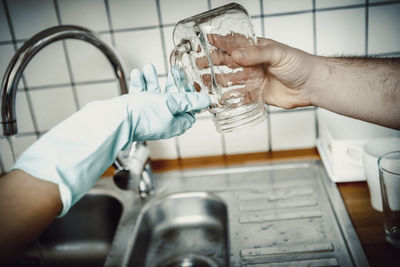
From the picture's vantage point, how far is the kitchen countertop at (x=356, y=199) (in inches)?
31.4

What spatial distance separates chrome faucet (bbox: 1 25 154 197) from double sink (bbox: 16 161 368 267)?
0.13 m

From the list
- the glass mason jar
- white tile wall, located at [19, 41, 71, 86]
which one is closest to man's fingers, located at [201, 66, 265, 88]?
the glass mason jar

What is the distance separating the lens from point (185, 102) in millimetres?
729

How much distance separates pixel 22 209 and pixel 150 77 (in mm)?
379

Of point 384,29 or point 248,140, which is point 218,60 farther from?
point 384,29

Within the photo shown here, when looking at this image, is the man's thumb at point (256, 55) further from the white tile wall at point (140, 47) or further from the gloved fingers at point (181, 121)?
the white tile wall at point (140, 47)

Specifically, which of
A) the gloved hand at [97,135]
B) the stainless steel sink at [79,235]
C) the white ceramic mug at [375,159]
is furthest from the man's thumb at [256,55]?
the stainless steel sink at [79,235]

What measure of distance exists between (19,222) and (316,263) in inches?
23.9

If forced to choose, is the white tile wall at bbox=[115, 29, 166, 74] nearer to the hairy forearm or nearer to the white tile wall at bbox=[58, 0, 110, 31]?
the white tile wall at bbox=[58, 0, 110, 31]

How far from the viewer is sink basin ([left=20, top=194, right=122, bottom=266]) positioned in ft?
3.91

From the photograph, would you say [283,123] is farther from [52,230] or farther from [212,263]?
[52,230]

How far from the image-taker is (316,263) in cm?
81

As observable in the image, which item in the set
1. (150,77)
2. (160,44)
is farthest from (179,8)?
(150,77)

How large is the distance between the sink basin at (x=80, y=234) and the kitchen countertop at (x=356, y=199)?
0.21m
